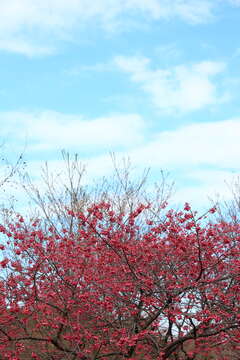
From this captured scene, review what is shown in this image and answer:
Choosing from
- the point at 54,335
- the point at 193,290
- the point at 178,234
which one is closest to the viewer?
the point at 193,290

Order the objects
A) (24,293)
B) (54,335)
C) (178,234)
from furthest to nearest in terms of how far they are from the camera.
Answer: (54,335), (24,293), (178,234)

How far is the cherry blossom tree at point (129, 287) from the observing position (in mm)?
7879

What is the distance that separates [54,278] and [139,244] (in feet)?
7.12

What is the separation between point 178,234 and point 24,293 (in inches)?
136

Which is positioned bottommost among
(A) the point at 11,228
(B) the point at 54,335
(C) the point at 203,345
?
(C) the point at 203,345

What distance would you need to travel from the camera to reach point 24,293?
9.35m

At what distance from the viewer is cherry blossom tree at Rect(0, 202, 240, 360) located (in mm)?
7879

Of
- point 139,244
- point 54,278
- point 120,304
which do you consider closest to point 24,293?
point 54,278

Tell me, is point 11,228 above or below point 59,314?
above

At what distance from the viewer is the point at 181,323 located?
29.1ft

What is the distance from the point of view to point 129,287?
856cm

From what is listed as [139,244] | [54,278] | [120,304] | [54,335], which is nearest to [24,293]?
[54,278]

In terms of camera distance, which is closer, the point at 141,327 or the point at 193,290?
the point at 193,290

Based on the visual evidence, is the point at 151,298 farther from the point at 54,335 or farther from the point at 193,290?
the point at 54,335
